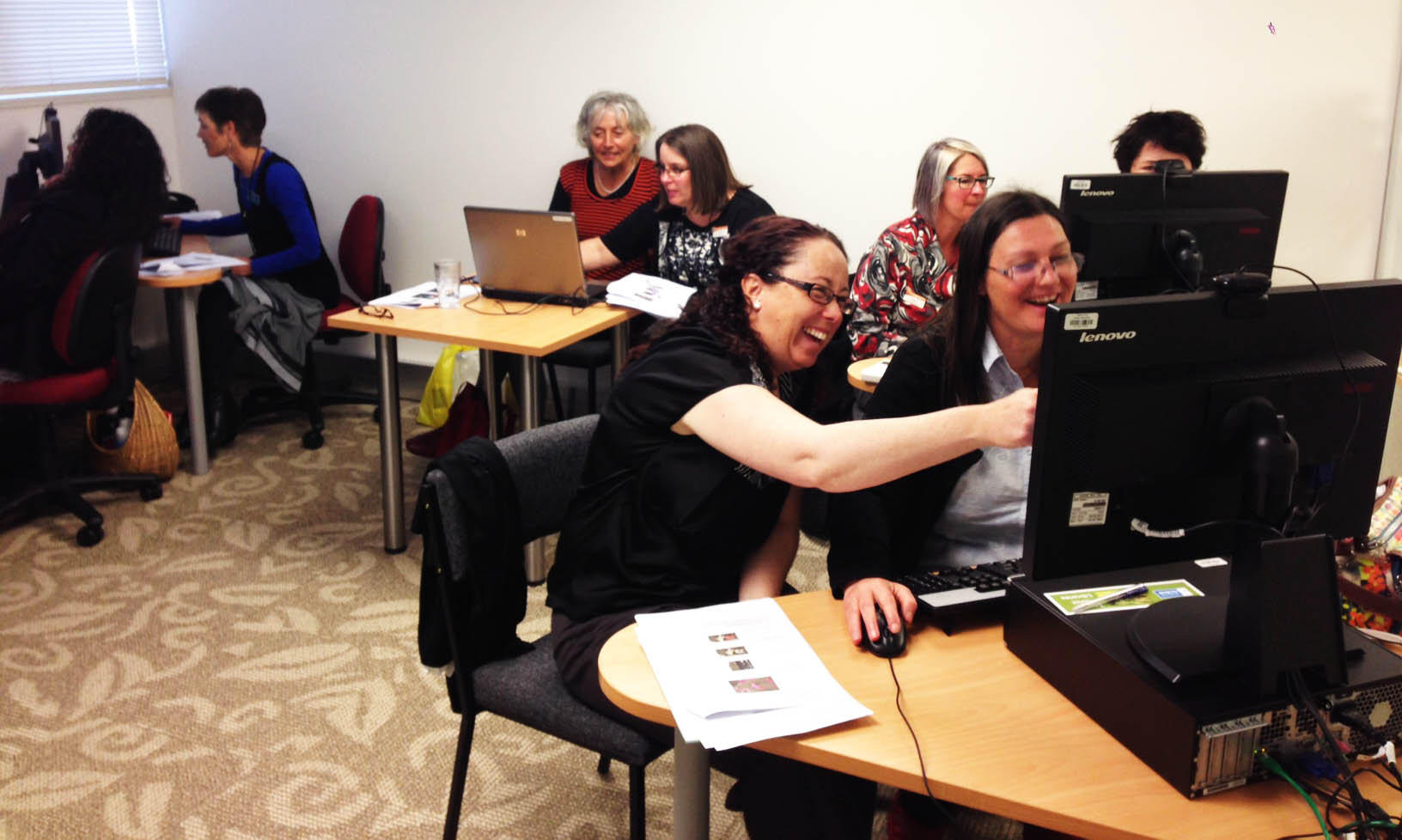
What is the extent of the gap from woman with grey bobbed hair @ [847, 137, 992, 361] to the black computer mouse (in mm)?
2006

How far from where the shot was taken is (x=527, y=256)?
3.61 m

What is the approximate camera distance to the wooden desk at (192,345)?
3.92 metres

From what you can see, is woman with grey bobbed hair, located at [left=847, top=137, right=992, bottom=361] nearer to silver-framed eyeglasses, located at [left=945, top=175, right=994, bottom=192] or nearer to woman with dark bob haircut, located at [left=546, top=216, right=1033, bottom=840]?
silver-framed eyeglasses, located at [left=945, top=175, right=994, bottom=192]

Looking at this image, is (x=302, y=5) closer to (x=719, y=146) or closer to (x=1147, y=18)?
(x=719, y=146)

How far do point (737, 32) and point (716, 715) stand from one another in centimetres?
354

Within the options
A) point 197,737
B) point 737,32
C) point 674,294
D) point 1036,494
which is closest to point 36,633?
point 197,737

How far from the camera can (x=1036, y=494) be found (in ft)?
4.00

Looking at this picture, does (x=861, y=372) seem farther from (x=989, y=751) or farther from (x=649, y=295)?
(x=989, y=751)

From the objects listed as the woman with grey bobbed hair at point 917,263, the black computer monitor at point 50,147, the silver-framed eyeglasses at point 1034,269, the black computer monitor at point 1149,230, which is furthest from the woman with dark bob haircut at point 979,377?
the black computer monitor at point 50,147

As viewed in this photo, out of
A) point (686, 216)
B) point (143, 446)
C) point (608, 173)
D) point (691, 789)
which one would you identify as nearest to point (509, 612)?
point (691, 789)

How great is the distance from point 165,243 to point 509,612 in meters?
3.38

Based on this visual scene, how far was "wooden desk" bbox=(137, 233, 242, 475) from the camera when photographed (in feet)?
12.9

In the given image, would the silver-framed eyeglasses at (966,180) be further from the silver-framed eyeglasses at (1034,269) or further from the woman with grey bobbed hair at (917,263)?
the silver-framed eyeglasses at (1034,269)

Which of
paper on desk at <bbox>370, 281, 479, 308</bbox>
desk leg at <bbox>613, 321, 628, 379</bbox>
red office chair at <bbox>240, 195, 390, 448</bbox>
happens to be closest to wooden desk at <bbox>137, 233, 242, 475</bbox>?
red office chair at <bbox>240, 195, 390, 448</bbox>
